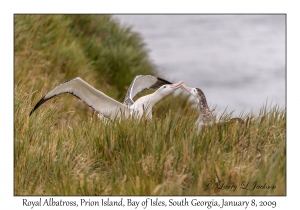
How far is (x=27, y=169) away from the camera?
213 inches

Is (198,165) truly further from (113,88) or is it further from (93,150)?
(113,88)

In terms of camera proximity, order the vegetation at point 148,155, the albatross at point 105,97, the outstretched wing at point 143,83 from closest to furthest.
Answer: the vegetation at point 148,155 < the albatross at point 105,97 < the outstretched wing at point 143,83

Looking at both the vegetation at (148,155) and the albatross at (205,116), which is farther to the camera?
the albatross at (205,116)

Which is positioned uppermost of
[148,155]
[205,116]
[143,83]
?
[143,83]

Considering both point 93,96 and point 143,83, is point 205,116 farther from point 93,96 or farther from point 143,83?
point 143,83

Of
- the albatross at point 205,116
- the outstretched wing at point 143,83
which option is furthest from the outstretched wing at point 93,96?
the albatross at point 205,116

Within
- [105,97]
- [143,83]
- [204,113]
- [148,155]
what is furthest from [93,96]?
[148,155]

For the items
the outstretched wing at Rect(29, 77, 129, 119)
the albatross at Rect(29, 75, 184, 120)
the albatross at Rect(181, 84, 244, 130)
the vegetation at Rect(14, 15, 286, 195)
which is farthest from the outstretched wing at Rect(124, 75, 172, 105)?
the albatross at Rect(181, 84, 244, 130)

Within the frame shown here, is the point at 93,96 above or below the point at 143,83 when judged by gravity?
below

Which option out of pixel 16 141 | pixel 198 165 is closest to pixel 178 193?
pixel 198 165

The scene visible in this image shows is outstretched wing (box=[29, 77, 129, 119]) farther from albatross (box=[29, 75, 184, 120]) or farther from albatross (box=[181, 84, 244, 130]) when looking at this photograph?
albatross (box=[181, 84, 244, 130])

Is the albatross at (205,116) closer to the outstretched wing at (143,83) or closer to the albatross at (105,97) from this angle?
the albatross at (105,97)

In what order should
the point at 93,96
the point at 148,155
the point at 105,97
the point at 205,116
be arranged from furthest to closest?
the point at 93,96 < the point at 105,97 < the point at 205,116 < the point at 148,155

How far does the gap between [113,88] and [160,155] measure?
1145 cm
